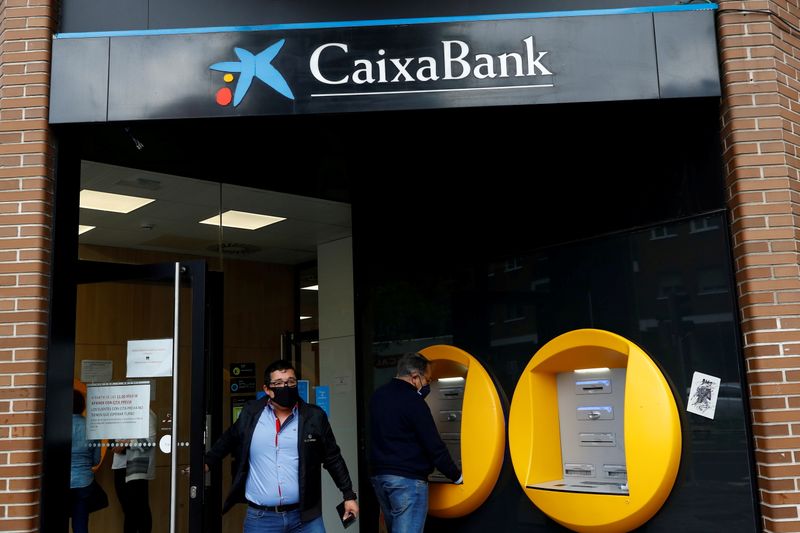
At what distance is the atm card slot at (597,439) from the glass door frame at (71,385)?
94.6 inches

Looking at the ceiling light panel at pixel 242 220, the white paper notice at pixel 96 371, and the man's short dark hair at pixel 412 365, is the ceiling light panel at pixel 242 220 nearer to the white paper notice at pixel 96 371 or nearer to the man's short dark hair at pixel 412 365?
the white paper notice at pixel 96 371

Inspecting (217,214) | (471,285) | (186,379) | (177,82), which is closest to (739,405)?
(471,285)

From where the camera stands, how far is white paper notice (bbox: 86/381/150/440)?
16.4 feet

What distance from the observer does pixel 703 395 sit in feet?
14.5

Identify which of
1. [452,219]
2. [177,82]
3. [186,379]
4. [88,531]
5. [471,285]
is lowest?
[88,531]

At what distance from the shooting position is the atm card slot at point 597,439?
16.0 ft

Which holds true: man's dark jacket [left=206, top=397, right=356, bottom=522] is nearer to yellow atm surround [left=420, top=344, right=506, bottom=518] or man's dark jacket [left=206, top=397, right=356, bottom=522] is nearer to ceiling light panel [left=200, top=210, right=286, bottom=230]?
yellow atm surround [left=420, top=344, right=506, bottom=518]

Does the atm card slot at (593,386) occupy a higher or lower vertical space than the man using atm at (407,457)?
higher

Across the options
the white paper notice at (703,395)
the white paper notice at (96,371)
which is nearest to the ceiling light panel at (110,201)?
the white paper notice at (96,371)

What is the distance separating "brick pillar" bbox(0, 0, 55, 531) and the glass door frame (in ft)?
0.36

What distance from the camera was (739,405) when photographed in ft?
14.0

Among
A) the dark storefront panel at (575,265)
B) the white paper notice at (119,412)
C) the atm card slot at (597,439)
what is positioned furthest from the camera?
the white paper notice at (119,412)

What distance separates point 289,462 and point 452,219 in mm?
2376

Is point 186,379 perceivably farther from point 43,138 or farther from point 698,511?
point 698,511
